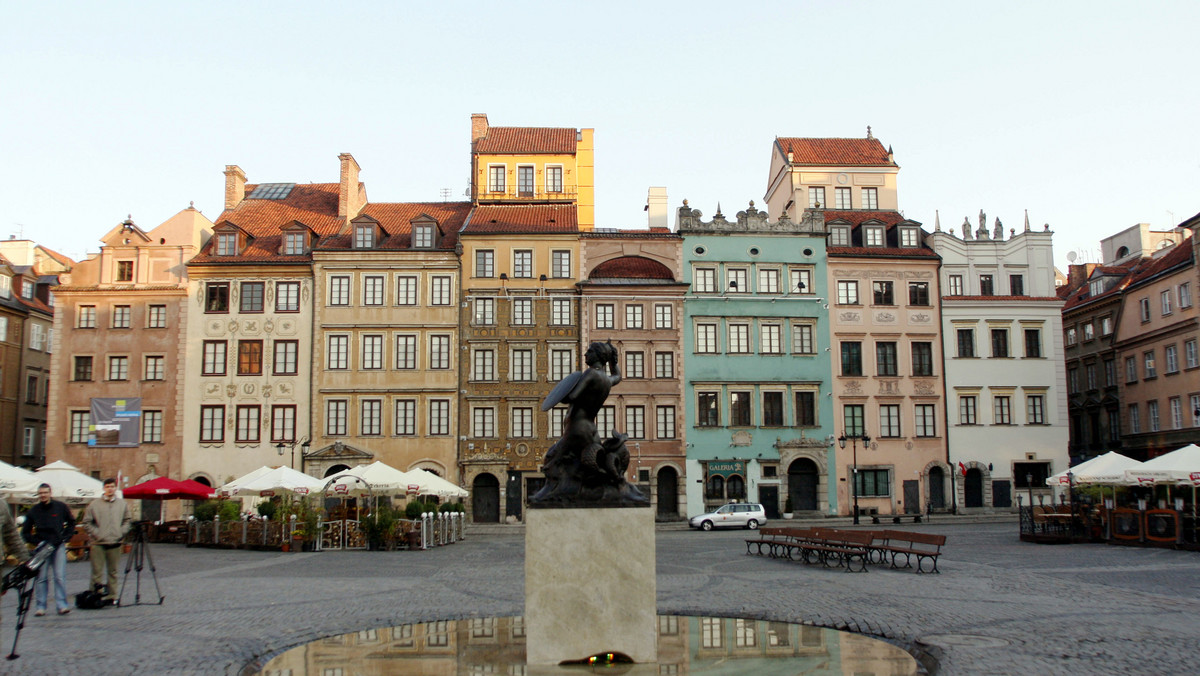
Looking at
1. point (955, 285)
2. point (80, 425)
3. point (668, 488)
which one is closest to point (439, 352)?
point (668, 488)

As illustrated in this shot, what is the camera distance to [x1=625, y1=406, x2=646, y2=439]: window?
4591 centimetres

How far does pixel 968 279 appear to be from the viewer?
4909 centimetres

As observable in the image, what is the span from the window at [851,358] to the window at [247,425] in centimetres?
2726

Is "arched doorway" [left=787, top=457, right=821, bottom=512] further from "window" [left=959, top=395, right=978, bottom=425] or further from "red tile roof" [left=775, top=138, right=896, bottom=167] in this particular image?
"red tile roof" [left=775, top=138, right=896, bottom=167]

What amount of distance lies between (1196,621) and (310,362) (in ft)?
128

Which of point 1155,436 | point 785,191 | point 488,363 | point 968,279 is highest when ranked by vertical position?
point 785,191

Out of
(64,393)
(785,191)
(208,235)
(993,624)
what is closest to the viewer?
(993,624)

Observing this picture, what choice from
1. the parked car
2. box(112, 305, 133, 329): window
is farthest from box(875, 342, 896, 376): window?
box(112, 305, 133, 329): window

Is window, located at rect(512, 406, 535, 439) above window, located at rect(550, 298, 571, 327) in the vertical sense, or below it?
below

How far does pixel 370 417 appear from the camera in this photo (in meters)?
45.3

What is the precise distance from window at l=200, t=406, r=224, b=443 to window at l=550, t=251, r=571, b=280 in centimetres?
1637

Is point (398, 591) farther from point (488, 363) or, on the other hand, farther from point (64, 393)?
point (64, 393)

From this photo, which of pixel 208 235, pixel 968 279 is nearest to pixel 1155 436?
pixel 968 279

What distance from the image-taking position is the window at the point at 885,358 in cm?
4766
